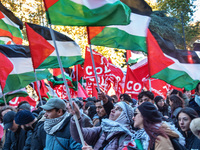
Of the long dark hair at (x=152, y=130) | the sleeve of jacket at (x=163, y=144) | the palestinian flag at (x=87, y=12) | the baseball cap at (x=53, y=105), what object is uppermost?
the palestinian flag at (x=87, y=12)

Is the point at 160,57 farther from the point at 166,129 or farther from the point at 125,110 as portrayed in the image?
the point at 166,129

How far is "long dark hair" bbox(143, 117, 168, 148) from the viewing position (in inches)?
133

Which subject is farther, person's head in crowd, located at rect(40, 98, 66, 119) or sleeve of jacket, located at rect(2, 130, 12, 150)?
sleeve of jacket, located at rect(2, 130, 12, 150)

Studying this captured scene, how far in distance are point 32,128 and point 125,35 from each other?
95.4 inches

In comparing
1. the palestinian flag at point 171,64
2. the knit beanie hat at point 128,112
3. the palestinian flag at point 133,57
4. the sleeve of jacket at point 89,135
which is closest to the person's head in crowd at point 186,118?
the knit beanie hat at point 128,112

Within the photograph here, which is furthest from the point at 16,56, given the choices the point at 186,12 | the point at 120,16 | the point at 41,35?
the point at 186,12

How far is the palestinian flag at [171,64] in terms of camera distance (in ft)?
25.0

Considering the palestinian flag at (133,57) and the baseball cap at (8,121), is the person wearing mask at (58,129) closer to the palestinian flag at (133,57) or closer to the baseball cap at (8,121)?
the baseball cap at (8,121)

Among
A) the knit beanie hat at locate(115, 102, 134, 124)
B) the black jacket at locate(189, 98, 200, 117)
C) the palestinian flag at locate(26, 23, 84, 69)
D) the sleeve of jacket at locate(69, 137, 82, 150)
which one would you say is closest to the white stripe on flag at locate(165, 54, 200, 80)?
the black jacket at locate(189, 98, 200, 117)

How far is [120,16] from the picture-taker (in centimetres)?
469

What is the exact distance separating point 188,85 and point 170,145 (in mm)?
5143

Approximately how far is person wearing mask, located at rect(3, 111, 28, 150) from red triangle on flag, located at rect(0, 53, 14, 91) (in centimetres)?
229

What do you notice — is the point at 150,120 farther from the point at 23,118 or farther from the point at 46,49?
the point at 46,49

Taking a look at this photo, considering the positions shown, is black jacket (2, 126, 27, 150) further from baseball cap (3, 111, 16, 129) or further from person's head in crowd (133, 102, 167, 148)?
A: person's head in crowd (133, 102, 167, 148)
